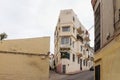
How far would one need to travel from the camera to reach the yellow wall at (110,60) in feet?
23.4

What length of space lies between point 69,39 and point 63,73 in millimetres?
5599

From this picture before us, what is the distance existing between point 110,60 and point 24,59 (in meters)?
7.09

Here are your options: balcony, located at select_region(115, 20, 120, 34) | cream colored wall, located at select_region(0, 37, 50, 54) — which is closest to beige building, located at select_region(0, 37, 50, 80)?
cream colored wall, located at select_region(0, 37, 50, 54)

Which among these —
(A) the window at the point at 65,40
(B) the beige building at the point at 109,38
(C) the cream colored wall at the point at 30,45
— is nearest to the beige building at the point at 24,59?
(C) the cream colored wall at the point at 30,45

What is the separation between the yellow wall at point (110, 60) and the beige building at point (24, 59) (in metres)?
5.36

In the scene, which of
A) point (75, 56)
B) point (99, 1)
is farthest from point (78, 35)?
point (99, 1)

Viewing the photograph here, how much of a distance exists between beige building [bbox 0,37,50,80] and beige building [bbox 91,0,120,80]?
14.4 feet

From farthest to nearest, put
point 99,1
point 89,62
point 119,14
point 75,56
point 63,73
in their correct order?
point 89,62
point 75,56
point 63,73
point 99,1
point 119,14

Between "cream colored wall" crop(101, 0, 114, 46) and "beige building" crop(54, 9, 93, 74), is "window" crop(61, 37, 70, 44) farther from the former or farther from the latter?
"cream colored wall" crop(101, 0, 114, 46)

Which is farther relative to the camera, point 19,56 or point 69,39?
point 69,39

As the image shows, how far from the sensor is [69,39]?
4494 centimetres

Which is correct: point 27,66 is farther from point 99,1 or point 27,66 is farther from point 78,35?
point 78,35

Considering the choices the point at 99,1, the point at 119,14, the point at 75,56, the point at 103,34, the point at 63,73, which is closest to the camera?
the point at 119,14

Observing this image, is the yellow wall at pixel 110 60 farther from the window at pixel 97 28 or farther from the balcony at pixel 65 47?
the balcony at pixel 65 47
